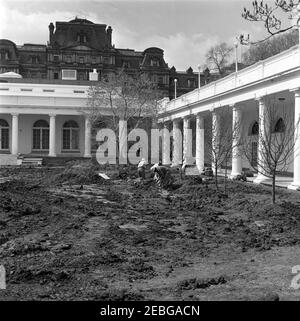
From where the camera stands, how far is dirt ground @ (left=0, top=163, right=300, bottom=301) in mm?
6641

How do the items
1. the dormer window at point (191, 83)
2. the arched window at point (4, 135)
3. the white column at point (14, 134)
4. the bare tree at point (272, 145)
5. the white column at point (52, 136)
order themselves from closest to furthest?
the bare tree at point (272, 145) → the white column at point (14, 134) → the white column at point (52, 136) → the arched window at point (4, 135) → the dormer window at point (191, 83)

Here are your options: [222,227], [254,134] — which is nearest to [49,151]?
[254,134]

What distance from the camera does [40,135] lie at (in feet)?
166

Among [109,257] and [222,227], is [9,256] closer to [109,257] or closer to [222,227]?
[109,257]

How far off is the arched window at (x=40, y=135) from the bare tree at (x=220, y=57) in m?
25.2

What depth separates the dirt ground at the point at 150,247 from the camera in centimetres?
664

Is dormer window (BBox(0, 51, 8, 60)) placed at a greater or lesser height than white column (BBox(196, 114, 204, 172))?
greater

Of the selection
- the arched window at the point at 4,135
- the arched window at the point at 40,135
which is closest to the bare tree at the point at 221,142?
the arched window at the point at 40,135

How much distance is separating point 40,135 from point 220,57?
28.7 meters

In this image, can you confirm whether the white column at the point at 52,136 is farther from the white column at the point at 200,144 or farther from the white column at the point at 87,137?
the white column at the point at 200,144

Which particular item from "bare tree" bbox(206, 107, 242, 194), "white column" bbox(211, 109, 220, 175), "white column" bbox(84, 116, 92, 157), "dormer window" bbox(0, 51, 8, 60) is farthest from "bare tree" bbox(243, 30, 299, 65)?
"dormer window" bbox(0, 51, 8, 60)

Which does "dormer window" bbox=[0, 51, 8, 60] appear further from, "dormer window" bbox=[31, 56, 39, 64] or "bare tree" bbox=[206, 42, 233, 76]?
"bare tree" bbox=[206, 42, 233, 76]

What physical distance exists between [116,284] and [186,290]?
112cm

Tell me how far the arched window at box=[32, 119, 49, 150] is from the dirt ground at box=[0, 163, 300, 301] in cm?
3435
